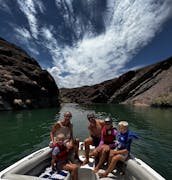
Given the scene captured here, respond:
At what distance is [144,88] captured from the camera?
7712cm

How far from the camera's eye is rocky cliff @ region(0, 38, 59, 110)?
129 feet

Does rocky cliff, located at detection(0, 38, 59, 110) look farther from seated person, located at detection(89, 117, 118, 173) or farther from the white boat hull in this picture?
seated person, located at detection(89, 117, 118, 173)

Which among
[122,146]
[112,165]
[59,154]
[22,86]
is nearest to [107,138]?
[122,146]

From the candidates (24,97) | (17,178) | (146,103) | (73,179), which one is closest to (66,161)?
(73,179)

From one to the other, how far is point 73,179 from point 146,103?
63.1 metres

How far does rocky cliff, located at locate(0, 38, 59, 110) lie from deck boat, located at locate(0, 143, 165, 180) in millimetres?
32521

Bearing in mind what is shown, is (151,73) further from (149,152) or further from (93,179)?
(93,179)

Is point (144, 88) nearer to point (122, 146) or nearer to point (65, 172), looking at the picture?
point (122, 146)

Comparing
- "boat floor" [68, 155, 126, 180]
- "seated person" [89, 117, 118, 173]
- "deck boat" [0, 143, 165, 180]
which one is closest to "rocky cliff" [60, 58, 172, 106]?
"seated person" [89, 117, 118, 173]

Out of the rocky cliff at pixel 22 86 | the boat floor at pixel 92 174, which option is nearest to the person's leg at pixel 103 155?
the boat floor at pixel 92 174

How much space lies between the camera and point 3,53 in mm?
53219

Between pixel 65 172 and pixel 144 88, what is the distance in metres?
75.1

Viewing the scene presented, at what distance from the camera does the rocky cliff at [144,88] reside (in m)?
63.8

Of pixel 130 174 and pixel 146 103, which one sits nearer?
pixel 130 174
